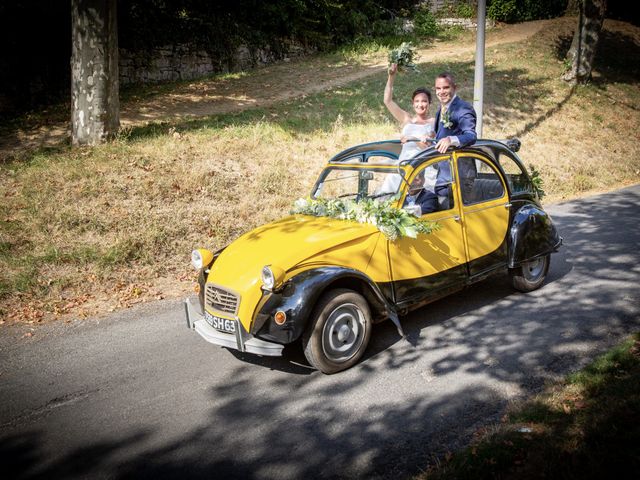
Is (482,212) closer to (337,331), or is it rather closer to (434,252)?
(434,252)

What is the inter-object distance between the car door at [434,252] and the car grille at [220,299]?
155 cm

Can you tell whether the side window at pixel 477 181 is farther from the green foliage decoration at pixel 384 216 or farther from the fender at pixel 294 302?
the fender at pixel 294 302

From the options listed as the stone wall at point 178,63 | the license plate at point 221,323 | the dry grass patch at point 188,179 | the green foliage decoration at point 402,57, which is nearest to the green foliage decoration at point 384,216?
the license plate at point 221,323

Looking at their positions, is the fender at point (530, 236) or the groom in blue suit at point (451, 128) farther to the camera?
the fender at point (530, 236)

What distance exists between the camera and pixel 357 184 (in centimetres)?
541

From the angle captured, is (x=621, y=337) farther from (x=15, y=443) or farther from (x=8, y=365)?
(x=8, y=365)

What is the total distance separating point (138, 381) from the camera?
Answer: 4461 millimetres

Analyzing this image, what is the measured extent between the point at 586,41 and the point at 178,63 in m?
15.8

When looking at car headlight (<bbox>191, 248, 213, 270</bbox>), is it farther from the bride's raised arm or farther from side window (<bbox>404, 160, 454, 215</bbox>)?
the bride's raised arm

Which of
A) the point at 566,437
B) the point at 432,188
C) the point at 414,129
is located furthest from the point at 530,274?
the point at 566,437

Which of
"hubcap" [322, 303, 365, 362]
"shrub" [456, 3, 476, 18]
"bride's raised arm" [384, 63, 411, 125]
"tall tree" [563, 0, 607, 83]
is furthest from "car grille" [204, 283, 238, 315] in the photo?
"shrub" [456, 3, 476, 18]

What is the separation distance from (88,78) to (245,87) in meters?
8.03

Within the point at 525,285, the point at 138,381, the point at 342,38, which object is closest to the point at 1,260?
the point at 138,381

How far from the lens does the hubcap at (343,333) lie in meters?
4.32
